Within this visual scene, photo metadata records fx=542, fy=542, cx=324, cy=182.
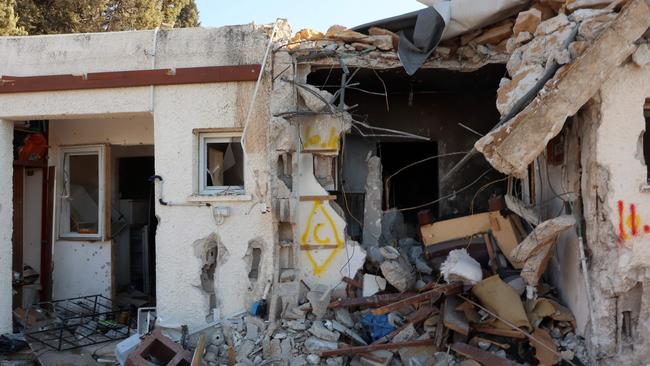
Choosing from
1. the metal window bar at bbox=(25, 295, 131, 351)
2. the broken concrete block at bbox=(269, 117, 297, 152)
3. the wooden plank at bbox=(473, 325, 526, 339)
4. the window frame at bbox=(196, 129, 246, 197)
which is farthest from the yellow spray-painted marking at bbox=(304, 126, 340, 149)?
the metal window bar at bbox=(25, 295, 131, 351)

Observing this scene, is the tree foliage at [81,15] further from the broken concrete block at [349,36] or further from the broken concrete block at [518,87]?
the broken concrete block at [518,87]

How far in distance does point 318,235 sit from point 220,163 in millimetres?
1580

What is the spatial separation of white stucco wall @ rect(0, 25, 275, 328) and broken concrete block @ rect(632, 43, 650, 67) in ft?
12.7

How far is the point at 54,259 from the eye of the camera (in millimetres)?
8469

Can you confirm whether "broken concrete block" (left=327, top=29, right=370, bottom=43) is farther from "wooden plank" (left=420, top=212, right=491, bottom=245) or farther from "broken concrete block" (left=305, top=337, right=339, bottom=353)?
"broken concrete block" (left=305, top=337, right=339, bottom=353)

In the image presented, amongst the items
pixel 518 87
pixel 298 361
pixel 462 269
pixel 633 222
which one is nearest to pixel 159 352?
pixel 298 361

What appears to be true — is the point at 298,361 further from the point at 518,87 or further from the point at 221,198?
the point at 518,87

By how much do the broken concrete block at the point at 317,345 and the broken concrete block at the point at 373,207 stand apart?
5.78 ft

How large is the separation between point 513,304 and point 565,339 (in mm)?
637

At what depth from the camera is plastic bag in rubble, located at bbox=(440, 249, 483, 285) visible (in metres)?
5.98

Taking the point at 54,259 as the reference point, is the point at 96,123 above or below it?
above

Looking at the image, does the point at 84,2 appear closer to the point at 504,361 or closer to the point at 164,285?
the point at 164,285

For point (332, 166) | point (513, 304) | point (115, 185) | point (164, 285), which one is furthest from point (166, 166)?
point (513, 304)

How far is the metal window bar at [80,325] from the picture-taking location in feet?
23.2
